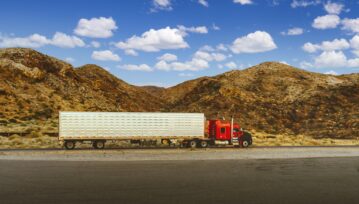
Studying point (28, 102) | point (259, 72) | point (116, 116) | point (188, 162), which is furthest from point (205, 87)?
point (188, 162)

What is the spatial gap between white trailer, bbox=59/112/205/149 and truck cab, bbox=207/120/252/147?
1290 millimetres

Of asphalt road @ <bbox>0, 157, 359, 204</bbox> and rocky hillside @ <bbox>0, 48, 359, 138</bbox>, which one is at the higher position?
rocky hillside @ <bbox>0, 48, 359, 138</bbox>

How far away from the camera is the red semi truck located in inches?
1425

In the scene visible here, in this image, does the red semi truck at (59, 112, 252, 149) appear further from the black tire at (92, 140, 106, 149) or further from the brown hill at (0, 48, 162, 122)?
the brown hill at (0, 48, 162, 122)

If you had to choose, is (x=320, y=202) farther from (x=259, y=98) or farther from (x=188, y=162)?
(x=259, y=98)

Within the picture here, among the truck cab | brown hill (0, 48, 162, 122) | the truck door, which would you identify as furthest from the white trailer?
brown hill (0, 48, 162, 122)

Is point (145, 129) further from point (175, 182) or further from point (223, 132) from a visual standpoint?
point (175, 182)

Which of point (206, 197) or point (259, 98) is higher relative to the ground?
point (259, 98)

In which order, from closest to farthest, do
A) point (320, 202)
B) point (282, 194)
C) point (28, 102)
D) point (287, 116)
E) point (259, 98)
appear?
point (320, 202) < point (282, 194) < point (28, 102) < point (287, 116) < point (259, 98)

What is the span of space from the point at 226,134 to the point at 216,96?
178ft

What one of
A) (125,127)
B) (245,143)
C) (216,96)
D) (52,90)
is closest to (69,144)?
(125,127)

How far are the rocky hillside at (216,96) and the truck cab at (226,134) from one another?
3526cm

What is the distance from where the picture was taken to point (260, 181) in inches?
708

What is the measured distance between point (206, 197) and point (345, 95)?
277ft
